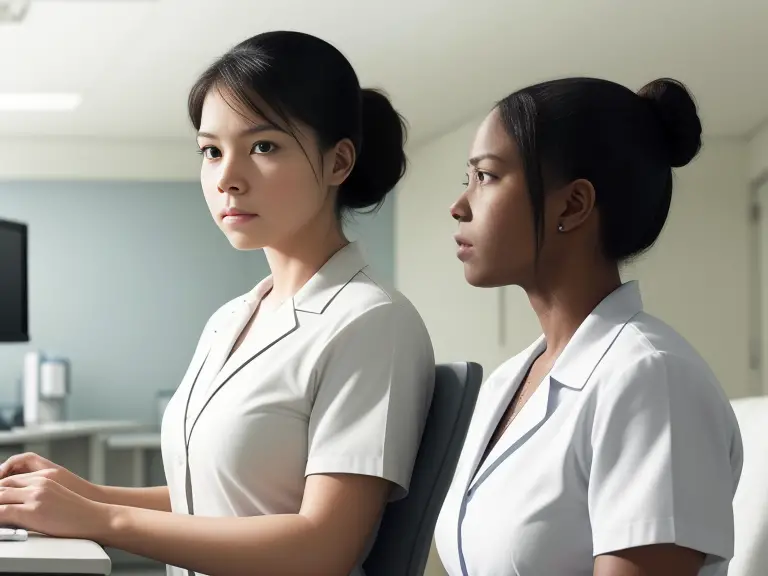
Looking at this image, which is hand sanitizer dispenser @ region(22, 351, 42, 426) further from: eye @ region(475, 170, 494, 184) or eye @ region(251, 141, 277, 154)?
eye @ region(475, 170, 494, 184)

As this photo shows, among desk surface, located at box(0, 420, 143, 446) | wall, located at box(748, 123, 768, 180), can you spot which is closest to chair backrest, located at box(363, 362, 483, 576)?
desk surface, located at box(0, 420, 143, 446)

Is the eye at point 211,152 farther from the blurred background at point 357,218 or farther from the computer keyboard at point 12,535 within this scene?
the blurred background at point 357,218

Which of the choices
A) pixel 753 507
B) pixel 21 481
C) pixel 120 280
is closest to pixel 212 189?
pixel 21 481

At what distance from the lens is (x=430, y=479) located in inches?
48.7

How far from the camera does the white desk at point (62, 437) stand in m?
5.30

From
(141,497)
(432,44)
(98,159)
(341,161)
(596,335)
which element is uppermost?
(432,44)

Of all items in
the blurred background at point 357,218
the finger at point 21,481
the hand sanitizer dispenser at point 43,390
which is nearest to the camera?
the finger at point 21,481

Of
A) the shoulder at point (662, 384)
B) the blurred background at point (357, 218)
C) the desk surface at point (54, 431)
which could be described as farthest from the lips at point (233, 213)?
the desk surface at point (54, 431)

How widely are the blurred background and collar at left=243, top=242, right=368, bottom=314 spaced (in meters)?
1.46

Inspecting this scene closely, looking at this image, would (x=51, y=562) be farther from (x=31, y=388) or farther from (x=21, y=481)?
(x=31, y=388)

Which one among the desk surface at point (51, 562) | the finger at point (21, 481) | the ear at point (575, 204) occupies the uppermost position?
the ear at point (575, 204)

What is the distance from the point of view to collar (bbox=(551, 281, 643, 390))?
1003 mm

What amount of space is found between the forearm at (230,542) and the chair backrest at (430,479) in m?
0.13

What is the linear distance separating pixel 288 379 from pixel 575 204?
403 mm
